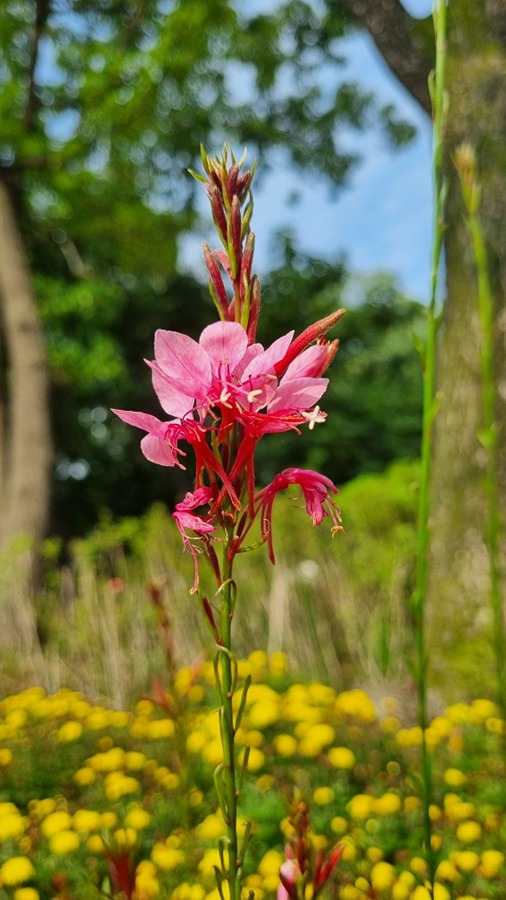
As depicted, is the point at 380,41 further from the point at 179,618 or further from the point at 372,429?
the point at 372,429

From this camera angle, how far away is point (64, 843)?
2.22 m

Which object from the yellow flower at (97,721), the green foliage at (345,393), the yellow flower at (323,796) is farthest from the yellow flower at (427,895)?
the green foliage at (345,393)

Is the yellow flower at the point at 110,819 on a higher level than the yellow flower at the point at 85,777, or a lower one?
higher

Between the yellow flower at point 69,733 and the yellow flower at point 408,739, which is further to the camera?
the yellow flower at point 69,733

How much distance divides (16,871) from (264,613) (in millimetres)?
3185

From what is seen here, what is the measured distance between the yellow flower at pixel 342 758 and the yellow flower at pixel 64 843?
3.10 ft

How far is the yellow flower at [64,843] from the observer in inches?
87.3

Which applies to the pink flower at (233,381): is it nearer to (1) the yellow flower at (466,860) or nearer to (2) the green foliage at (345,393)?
(1) the yellow flower at (466,860)

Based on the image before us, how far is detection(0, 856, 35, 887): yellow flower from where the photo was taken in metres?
2.06

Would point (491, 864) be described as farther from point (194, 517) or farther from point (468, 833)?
point (194, 517)

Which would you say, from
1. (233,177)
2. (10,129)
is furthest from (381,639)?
(10,129)

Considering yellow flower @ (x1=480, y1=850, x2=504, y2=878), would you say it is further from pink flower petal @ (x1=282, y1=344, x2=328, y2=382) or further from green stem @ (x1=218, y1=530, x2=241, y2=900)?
pink flower petal @ (x1=282, y1=344, x2=328, y2=382)

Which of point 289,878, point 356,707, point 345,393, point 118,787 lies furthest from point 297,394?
point 345,393

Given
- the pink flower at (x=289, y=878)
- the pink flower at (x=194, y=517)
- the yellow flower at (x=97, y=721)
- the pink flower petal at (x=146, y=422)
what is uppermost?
the pink flower petal at (x=146, y=422)
